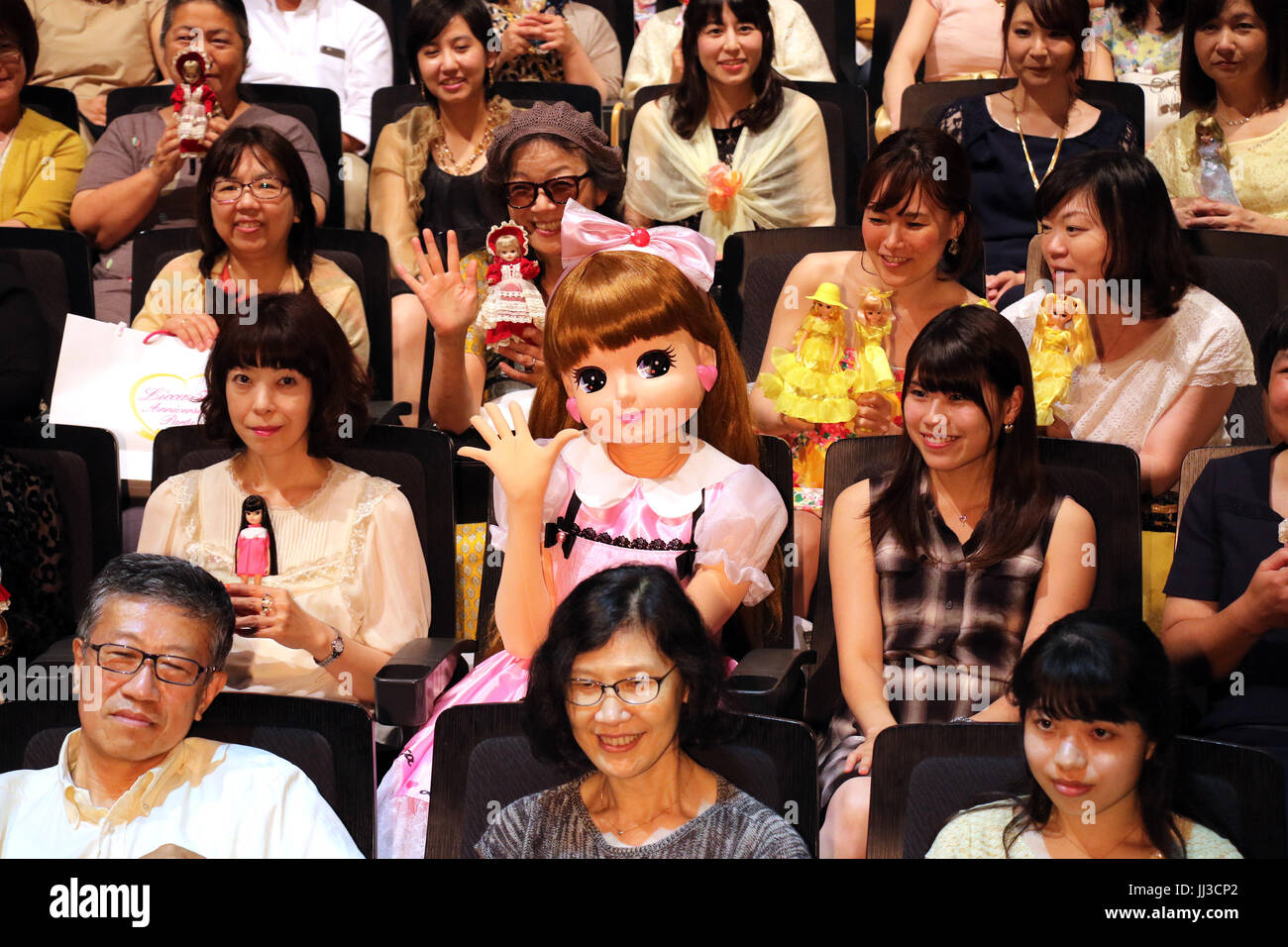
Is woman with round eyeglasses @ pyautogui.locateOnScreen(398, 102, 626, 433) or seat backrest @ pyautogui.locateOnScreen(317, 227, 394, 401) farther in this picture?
seat backrest @ pyautogui.locateOnScreen(317, 227, 394, 401)

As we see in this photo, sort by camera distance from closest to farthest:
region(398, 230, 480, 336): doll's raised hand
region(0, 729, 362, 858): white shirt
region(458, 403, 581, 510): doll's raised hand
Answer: region(0, 729, 362, 858): white shirt, region(458, 403, 581, 510): doll's raised hand, region(398, 230, 480, 336): doll's raised hand

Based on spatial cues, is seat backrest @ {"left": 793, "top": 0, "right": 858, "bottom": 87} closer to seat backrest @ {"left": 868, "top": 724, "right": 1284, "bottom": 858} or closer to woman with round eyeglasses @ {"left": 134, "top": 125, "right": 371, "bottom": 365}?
woman with round eyeglasses @ {"left": 134, "top": 125, "right": 371, "bottom": 365}

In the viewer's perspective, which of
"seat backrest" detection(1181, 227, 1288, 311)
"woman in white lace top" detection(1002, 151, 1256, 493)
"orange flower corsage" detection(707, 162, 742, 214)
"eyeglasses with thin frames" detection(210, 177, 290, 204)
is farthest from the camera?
"orange flower corsage" detection(707, 162, 742, 214)

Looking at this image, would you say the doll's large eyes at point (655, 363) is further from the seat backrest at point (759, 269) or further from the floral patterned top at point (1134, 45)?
the floral patterned top at point (1134, 45)

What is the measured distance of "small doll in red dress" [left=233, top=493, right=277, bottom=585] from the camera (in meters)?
2.67

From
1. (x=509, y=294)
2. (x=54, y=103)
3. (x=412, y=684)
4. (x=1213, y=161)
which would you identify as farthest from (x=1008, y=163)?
(x=54, y=103)

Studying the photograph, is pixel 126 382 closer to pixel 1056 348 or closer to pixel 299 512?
pixel 299 512

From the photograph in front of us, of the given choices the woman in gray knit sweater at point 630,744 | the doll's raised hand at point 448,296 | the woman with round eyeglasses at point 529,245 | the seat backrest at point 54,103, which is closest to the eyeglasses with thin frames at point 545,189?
the woman with round eyeglasses at point 529,245

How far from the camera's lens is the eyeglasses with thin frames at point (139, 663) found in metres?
2.06

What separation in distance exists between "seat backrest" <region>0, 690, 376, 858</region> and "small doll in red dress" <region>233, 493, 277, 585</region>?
61 cm

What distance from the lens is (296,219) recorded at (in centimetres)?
347

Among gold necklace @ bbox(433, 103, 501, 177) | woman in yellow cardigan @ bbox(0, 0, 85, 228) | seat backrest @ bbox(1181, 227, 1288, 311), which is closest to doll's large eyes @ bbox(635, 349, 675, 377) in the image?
seat backrest @ bbox(1181, 227, 1288, 311)

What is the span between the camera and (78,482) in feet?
9.43

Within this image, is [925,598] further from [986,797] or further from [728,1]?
[728,1]
